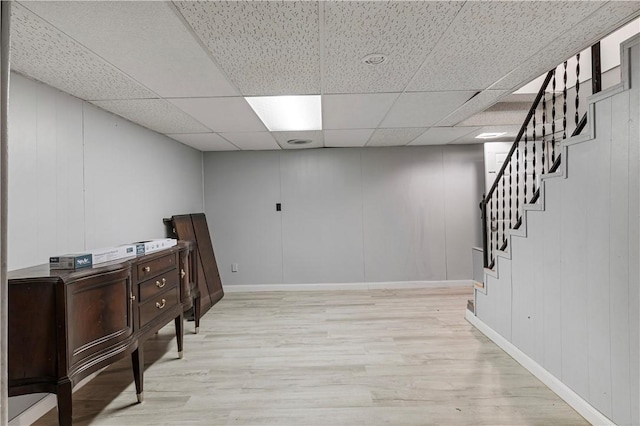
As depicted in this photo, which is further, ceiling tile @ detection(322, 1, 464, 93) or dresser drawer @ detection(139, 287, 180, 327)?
dresser drawer @ detection(139, 287, 180, 327)

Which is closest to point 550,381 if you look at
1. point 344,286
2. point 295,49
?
point 295,49

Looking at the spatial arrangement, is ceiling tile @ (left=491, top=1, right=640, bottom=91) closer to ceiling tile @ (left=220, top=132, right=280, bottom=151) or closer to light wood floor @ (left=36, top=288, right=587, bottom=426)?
light wood floor @ (left=36, top=288, right=587, bottom=426)

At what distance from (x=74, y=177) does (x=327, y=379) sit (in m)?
2.50

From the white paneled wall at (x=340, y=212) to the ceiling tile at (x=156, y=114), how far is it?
5.21 ft

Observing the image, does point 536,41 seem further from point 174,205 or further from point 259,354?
point 174,205

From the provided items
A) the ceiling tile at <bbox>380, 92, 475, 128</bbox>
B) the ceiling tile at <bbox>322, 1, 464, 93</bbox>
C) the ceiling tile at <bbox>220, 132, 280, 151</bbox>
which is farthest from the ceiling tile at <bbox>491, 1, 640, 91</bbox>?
the ceiling tile at <bbox>220, 132, 280, 151</bbox>

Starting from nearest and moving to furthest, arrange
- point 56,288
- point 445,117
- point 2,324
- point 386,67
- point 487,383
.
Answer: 1. point 2,324
2. point 56,288
3. point 386,67
4. point 487,383
5. point 445,117

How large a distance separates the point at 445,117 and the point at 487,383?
8.21 ft

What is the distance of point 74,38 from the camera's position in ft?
5.28

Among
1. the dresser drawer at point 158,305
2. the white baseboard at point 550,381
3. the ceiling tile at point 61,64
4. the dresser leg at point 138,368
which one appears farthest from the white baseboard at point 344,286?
the ceiling tile at point 61,64

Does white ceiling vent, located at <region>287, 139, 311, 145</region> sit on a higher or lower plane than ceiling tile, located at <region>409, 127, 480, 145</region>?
lower

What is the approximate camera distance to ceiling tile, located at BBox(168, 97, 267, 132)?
2633mm

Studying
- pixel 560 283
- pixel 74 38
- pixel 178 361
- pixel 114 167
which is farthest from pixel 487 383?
pixel 114 167

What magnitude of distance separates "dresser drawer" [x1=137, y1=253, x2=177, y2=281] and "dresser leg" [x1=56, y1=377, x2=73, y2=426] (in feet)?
2.34
